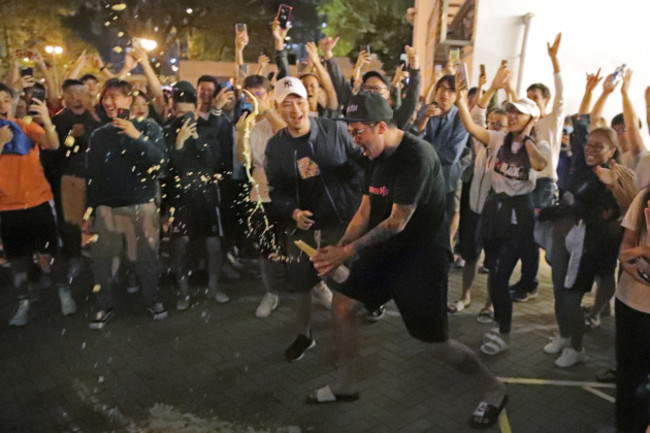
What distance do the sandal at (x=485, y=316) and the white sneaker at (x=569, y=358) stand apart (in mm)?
956

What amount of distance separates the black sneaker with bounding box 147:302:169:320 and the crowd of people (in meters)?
0.02

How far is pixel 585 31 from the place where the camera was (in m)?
9.27

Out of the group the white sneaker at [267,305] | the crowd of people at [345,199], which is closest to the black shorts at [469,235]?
the crowd of people at [345,199]

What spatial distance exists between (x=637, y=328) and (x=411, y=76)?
10.9 ft

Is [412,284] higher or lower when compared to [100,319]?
higher

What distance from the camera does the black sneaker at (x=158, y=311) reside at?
528cm

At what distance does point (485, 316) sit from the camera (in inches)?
211

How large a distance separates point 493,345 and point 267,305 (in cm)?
227

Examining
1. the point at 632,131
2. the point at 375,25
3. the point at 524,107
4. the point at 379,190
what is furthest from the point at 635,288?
the point at 375,25

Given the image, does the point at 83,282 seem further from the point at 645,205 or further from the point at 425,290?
the point at 645,205

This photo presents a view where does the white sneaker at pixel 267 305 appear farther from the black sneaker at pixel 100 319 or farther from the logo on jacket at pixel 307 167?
the logo on jacket at pixel 307 167

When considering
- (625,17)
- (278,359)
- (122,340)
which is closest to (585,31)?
(625,17)

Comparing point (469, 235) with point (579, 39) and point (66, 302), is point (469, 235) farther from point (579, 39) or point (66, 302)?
point (579, 39)


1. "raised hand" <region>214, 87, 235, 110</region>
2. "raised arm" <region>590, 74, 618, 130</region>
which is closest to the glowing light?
"raised hand" <region>214, 87, 235, 110</region>
